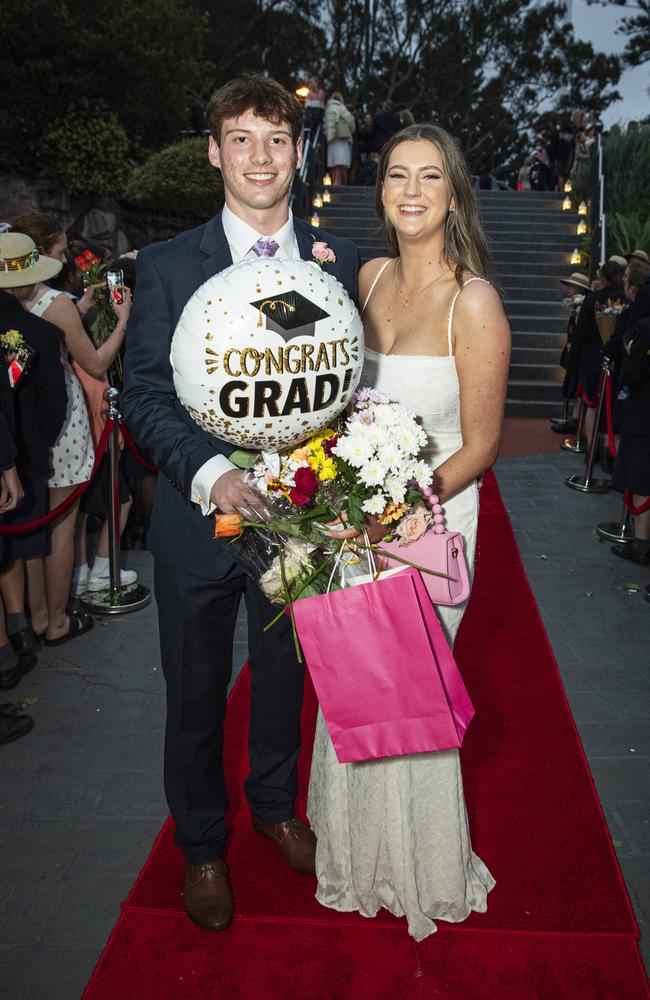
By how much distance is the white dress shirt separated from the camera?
201cm

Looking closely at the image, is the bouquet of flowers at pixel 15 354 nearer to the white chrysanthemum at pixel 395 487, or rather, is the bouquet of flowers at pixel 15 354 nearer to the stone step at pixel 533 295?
the white chrysanthemum at pixel 395 487

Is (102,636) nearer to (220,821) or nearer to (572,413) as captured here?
(220,821)

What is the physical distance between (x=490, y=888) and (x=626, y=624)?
8.23ft

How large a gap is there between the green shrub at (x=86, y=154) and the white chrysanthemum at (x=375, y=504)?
12021mm

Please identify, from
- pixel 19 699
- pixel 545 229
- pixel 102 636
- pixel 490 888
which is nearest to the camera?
pixel 490 888

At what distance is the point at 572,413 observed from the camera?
35.0ft

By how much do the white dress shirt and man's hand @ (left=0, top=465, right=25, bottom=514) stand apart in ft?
6.01

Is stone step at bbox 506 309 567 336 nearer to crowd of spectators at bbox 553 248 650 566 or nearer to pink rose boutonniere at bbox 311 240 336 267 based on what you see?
crowd of spectators at bbox 553 248 650 566

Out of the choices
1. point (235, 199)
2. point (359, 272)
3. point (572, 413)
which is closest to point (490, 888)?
point (359, 272)

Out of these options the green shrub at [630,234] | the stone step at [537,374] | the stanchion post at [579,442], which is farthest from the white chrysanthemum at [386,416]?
the green shrub at [630,234]

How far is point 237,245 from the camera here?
219cm

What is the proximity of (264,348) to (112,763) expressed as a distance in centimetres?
223

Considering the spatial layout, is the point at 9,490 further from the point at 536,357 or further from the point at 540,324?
the point at 540,324

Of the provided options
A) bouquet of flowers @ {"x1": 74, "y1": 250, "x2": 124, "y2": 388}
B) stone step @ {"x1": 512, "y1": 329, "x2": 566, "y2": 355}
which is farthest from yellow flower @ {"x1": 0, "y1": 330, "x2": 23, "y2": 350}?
stone step @ {"x1": 512, "y1": 329, "x2": 566, "y2": 355}
